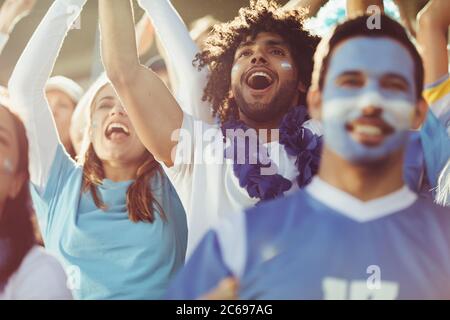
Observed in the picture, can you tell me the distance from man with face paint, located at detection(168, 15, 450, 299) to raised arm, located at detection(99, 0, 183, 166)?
431 mm

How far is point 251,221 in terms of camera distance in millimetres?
2754

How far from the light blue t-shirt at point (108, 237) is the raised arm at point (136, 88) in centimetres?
17

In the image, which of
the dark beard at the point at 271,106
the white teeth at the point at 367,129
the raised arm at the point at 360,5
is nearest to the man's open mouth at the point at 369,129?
the white teeth at the point at 367,129

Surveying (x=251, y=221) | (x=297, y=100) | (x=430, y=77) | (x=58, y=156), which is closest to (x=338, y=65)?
(x=297, y=100)

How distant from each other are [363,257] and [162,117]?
902 mm

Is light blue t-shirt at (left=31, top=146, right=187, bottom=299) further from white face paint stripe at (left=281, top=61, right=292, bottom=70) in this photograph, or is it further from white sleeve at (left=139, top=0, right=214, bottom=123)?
white face paint stripe at (left=281, top=61, right=292, bottom=70)

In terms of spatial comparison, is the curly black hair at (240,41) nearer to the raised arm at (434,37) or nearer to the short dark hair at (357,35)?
the short dark hair at (357,35)

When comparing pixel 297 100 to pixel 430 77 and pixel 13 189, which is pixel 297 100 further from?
pixel 13 189

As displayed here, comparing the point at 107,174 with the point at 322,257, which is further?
the point at 107,174

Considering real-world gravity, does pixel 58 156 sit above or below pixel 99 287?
above

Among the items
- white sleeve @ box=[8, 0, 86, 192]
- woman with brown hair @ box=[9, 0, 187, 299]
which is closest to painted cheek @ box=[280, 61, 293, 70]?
woman with brown hair @ box=[9, 0, 187, 299]

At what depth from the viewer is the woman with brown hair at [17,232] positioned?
9.52 feet

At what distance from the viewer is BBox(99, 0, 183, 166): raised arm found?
2838 mm
